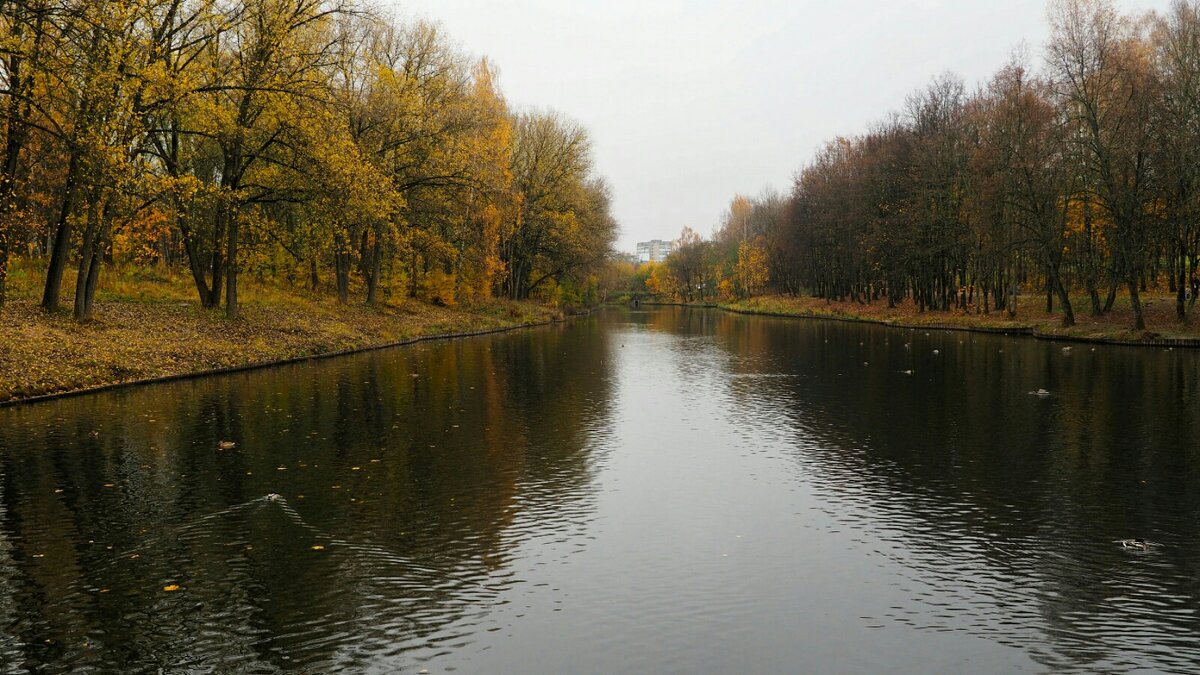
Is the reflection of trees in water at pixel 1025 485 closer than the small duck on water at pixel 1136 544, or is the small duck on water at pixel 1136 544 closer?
the reflection of trees in water at pixel 1025 485

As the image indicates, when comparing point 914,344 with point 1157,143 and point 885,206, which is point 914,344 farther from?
point 885,206

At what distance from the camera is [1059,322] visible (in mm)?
44594

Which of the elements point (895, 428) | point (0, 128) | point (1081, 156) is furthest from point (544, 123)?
point (895, 428)

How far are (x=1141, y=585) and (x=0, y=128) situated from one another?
101ft

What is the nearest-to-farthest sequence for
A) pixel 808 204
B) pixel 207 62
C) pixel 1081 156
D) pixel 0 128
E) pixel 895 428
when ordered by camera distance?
pixel 895 428 < pixel 0 128 < pixel 207 62 < pixel 1081 156 < pixel 808 204

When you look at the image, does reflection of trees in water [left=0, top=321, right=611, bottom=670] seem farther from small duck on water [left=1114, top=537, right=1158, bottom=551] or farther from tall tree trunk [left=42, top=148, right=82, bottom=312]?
small duck on water [left=1114, top=537, right=1158, bottom=551]

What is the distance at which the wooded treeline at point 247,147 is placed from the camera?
2111cm

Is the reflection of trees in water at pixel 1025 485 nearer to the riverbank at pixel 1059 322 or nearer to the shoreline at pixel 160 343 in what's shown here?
the riverbank at pixel 1059 322

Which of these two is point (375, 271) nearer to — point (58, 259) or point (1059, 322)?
point (58, 259)

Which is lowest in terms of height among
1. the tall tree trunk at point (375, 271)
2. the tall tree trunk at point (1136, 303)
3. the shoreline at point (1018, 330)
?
the shoreline at point (1018, 330)

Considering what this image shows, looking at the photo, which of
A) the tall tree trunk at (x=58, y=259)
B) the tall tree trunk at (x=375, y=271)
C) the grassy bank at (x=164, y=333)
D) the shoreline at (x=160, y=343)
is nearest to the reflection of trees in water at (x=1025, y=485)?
the shoreline at (x=160, y=343)

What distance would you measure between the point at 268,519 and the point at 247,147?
25.6 meters

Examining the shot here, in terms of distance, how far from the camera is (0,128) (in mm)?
23641

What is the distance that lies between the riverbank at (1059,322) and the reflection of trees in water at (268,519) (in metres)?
31.7
